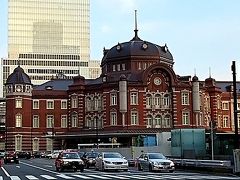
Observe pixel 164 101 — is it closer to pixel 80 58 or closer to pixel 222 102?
pixel 222 102

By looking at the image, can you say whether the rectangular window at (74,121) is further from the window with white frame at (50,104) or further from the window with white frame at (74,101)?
the window with white frame at (50,104)

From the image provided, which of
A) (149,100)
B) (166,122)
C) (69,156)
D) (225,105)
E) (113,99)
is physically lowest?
(69,156)

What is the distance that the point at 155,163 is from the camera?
36.7m

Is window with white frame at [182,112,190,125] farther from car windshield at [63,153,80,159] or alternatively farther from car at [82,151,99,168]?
car windshield at [63,153,80,159]

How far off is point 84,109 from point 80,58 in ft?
273

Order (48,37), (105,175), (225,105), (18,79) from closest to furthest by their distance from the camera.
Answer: (105,175), (18,79), (225,105), (48,37)

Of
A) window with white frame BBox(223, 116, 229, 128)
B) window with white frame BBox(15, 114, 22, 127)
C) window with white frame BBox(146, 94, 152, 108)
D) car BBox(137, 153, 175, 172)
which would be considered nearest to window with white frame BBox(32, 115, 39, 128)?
window with white frame BBox(15, 114, 22, 127)

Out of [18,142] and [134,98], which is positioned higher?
[134,98]

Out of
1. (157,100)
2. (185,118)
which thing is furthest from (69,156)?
(185,118)

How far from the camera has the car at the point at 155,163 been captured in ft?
119

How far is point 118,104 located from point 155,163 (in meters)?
58.9

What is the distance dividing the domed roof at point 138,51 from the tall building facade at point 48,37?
7301cm

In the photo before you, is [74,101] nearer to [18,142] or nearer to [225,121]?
[18,142]

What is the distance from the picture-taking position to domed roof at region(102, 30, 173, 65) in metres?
101
